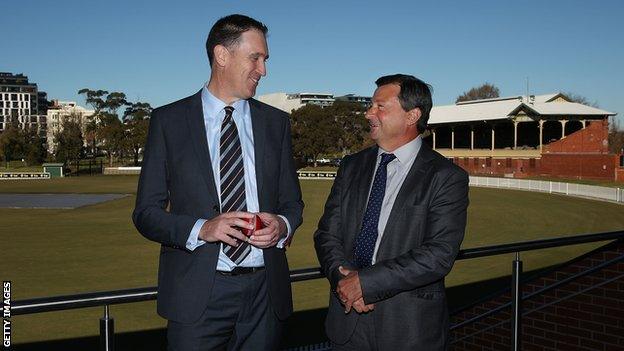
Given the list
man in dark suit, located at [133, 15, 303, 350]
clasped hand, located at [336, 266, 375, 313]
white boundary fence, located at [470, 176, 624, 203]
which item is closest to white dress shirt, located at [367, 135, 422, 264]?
clasped hand, located at [336, 266, 375, 313]

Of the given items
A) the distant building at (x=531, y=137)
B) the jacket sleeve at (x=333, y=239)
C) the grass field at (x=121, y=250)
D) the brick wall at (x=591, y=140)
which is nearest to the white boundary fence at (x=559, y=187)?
the grass field at (x=121, y=250)

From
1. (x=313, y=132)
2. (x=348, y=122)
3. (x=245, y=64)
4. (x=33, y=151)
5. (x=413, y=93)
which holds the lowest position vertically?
(x=413, y=93)

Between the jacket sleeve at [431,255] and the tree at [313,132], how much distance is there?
78401mm

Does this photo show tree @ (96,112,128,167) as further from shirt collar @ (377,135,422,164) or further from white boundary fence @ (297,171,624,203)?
shirt collar @ (377,135,422,164)

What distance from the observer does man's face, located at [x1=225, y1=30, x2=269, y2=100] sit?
2803 mm

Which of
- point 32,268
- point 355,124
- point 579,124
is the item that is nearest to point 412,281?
point 32,268

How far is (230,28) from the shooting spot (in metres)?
2.81

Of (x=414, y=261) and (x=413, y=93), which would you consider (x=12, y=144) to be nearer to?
(x=413, y=93)

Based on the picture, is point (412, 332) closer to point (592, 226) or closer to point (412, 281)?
point (412, 281)

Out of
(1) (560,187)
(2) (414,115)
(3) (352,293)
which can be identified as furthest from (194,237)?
(1) (560,187)

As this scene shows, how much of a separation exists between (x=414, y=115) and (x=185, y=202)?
49.8 inches

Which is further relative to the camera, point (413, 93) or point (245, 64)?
point (413, 93)

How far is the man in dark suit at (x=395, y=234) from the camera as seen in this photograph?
2867 mm

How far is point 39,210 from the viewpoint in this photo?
3195cm
